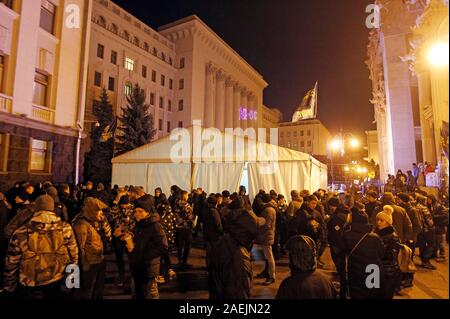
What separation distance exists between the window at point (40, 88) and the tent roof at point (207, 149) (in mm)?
6544

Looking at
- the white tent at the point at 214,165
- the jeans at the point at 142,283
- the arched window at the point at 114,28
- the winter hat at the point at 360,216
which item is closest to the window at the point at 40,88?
the white tent at the point at 214,165

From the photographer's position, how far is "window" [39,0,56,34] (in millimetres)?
14383

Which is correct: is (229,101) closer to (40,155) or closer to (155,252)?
(40,155)

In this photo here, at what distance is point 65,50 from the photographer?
612 inches

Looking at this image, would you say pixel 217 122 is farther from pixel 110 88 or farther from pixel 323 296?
pixel 323 296

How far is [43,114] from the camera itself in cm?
1418

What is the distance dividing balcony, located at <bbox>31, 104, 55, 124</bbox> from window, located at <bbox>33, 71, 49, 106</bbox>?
454 mm

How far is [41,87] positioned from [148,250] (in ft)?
48.1

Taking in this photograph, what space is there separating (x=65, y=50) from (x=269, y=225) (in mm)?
15676

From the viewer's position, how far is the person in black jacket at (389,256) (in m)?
3.54

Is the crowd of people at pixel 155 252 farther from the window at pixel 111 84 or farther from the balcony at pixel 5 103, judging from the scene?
the window at pixel 111 84

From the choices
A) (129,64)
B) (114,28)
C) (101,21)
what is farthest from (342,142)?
(101,21)

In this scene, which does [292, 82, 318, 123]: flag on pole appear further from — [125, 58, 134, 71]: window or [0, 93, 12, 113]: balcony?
[0, 93, 12, 113]: balcony
